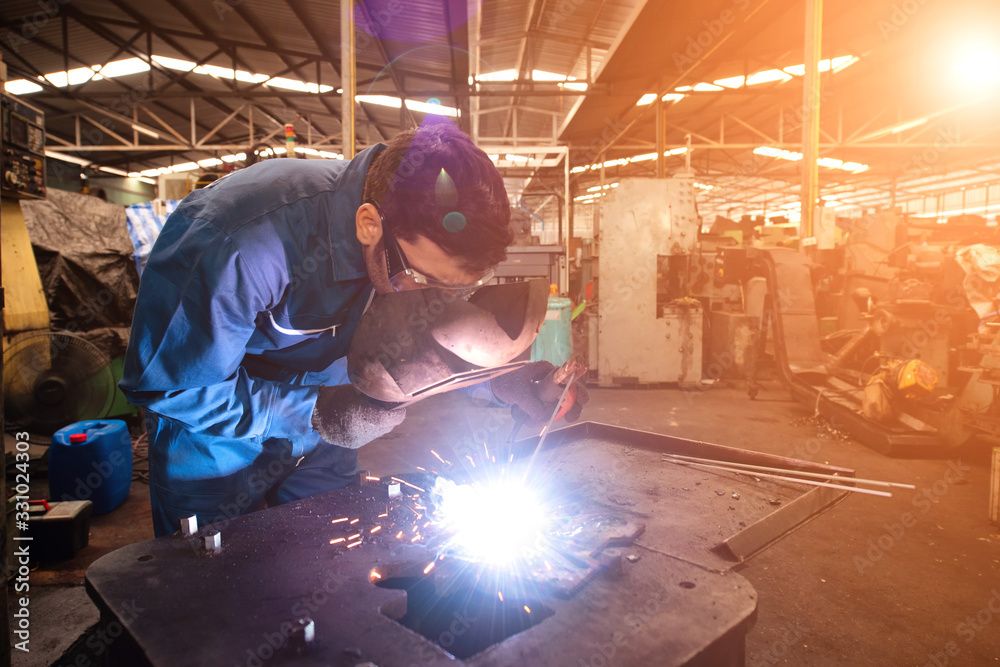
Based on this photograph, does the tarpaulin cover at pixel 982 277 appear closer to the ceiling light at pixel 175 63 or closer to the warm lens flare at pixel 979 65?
the warm lens flare at pixel 979 65

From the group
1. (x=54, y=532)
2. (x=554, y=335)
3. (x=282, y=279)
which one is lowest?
(x=54, y=532)

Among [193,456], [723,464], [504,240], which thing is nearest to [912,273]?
[723,464]

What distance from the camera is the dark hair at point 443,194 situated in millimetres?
1083

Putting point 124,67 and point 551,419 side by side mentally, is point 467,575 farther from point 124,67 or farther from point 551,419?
point 124,67

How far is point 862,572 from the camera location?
2.20 meters

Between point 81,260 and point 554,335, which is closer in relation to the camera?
point 81,260

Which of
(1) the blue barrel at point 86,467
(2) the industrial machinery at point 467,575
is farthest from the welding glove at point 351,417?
(1) the blue barrel at point 86,467

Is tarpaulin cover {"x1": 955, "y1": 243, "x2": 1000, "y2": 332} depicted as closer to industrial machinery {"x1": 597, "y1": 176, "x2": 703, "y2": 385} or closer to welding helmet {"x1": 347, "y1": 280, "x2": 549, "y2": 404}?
industrial machinery {"x1": 597, "y1": 176, "x2": 703, "y2": 385}

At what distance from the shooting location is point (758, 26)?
587 cm

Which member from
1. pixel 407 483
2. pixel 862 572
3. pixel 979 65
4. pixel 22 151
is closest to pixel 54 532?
pixel 22 151

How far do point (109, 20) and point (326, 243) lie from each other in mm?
7920

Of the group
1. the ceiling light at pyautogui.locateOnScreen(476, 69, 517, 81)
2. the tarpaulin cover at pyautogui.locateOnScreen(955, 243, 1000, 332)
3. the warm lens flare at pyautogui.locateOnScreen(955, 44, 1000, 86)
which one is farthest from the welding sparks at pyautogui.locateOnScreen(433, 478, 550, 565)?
the warm lens flare at pyautogui.locateOnScreen(955, 44, 1000, 86)

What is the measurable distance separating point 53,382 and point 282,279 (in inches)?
135

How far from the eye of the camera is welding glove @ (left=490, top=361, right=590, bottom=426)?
1.44m
